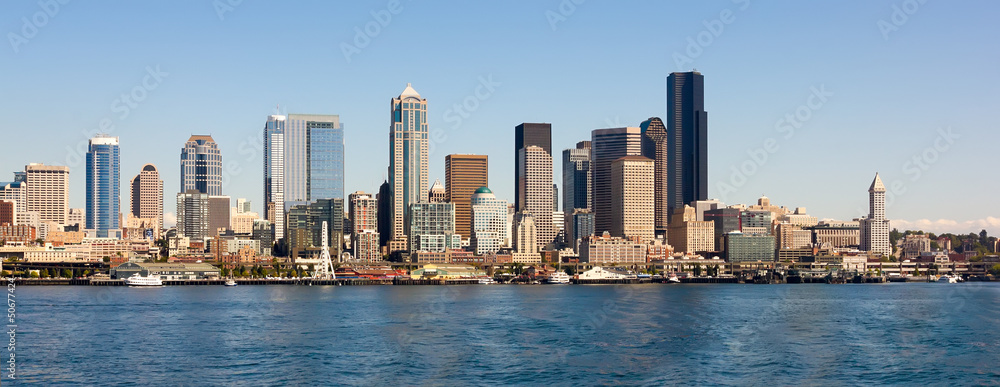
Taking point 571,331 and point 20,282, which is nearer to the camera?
point 571,331

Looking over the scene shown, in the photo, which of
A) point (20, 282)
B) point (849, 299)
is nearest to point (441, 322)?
point (849, 299)

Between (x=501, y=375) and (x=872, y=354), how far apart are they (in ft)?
75.4

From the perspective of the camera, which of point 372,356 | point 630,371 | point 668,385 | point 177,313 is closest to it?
point 668,385

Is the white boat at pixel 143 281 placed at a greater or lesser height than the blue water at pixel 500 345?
lesser

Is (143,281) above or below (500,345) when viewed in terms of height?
below

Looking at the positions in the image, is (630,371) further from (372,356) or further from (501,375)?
(372,356)

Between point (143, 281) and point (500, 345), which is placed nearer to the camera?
point (500, 345)

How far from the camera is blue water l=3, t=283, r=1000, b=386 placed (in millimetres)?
53625

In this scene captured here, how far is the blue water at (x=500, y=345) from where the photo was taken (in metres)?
53.6

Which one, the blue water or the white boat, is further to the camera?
the white boat

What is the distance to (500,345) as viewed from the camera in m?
66.6

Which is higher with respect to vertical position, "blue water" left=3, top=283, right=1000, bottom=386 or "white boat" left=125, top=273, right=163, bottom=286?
"blue water" left=3, top=283, right=1000, bottom=386

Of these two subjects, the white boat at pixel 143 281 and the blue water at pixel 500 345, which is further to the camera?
the white boat at pixel 143 281

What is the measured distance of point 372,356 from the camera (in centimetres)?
6047
